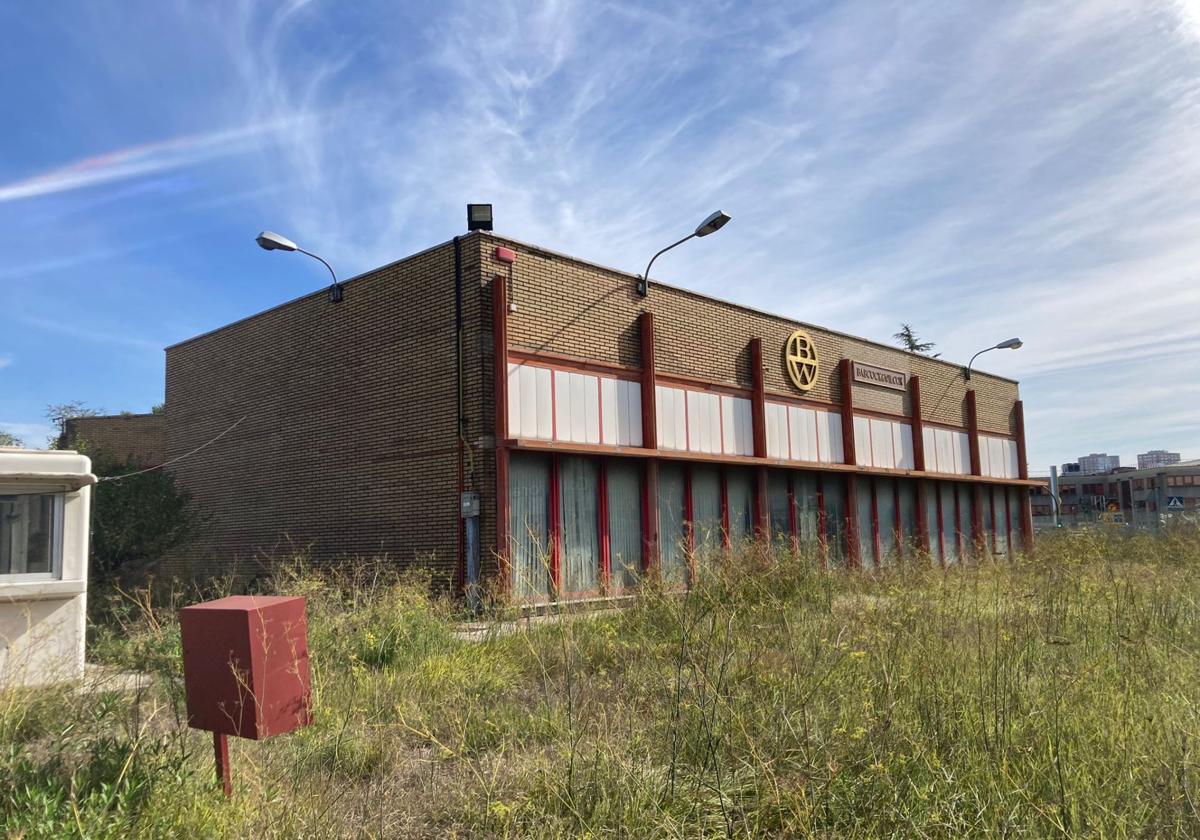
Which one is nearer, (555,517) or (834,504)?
(555,517)

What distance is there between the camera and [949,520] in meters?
26.3

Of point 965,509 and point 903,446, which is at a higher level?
point 903,446

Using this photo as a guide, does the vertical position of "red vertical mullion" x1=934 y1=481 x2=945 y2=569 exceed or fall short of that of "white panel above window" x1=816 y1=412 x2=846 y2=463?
it falls short

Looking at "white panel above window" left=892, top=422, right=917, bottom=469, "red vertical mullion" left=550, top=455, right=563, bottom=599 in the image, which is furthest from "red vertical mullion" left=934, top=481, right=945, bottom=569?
"red vertical mullion" left=550, top=455, right=563, bottom=599

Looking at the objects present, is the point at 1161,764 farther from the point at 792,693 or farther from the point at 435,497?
the point at 435,497

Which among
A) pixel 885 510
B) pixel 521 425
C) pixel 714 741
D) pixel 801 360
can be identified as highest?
pixel 801 360

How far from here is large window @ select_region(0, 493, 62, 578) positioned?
7.85 meters

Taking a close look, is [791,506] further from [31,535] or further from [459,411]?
[31,535]

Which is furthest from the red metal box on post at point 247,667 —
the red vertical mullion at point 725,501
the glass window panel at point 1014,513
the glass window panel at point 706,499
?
the glass window panel at point 1014,513

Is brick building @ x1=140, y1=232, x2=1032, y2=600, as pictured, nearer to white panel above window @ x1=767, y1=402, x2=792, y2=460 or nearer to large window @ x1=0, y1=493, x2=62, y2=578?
white panel above window @ x1=767, y1=402, x2=792, y2=460

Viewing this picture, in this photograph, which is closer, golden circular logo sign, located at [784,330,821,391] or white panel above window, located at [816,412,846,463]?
golden circular logo sign, located at [784,330,821,391]

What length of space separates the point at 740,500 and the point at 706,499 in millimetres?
1219

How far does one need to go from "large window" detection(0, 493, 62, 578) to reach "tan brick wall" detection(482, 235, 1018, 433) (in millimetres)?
7351

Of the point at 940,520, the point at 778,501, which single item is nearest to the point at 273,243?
the point at 778,501
